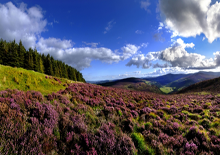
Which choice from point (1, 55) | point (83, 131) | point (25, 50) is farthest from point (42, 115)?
point (25, 50)

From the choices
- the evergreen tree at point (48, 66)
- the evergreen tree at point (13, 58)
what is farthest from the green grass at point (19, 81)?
the evergreen tree at point (48, 66)

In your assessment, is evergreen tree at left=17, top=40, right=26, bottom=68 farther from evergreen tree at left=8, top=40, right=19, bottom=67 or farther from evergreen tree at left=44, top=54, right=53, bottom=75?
evergreen tree at left=44, top=54, right=53, bottom=75

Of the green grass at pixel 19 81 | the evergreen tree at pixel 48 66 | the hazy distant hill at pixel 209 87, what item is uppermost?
the evergreen tree at pixel 48 66

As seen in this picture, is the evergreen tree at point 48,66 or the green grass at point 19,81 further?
the evergreen tree at point 48,66

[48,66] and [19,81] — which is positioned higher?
[48,66]

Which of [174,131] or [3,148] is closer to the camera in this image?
[3,148]

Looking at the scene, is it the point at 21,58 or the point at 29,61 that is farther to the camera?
the point at 29,61

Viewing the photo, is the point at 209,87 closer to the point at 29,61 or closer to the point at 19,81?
the point at 19,81

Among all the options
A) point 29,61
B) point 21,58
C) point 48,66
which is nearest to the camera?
point 21,58

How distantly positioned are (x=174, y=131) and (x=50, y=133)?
21.6 ft

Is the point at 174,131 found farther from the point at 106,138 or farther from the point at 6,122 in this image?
the point at 6,122

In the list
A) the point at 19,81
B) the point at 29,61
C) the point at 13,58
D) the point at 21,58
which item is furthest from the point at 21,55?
the point at 19,81

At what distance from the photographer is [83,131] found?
406 cm

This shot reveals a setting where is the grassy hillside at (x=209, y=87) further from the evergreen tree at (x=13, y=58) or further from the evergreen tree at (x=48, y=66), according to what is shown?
the evergreen tree at (x=13, y=58)
